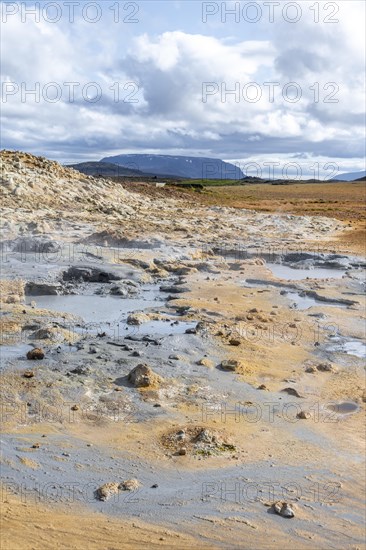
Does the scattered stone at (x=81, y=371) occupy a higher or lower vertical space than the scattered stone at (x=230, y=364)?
higher

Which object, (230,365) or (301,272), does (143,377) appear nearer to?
(230,365)

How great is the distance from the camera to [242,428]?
651 cm

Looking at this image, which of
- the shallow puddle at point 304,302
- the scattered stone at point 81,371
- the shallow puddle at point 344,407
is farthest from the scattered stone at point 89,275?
the shallow puddle at point 344,407

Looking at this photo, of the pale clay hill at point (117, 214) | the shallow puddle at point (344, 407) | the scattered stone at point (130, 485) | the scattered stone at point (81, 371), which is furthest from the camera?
the pale clay hill at point (117, 214)

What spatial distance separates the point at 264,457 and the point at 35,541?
235 cm

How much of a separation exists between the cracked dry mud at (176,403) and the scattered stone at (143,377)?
16mm

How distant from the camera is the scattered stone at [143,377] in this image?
23.8ft

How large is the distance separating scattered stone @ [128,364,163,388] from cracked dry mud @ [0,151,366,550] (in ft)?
0.05

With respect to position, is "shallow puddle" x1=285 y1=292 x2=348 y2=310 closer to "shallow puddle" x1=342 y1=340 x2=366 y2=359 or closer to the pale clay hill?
"shallow puddle" x1=342 y1=340 x2=366 y2=359

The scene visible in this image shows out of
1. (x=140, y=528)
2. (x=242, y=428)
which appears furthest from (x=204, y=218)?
(x=140, y=528)

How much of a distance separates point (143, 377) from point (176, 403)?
52 cm

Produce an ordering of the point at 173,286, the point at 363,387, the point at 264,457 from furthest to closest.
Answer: the point at 173,286, the point at 363,387, the point at 264,457

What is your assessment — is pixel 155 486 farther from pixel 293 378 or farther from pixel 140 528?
pixel 293 378

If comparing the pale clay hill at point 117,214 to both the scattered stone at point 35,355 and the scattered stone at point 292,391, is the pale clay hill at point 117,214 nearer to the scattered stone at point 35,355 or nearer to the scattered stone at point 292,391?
the scattered stone at point 35,355
